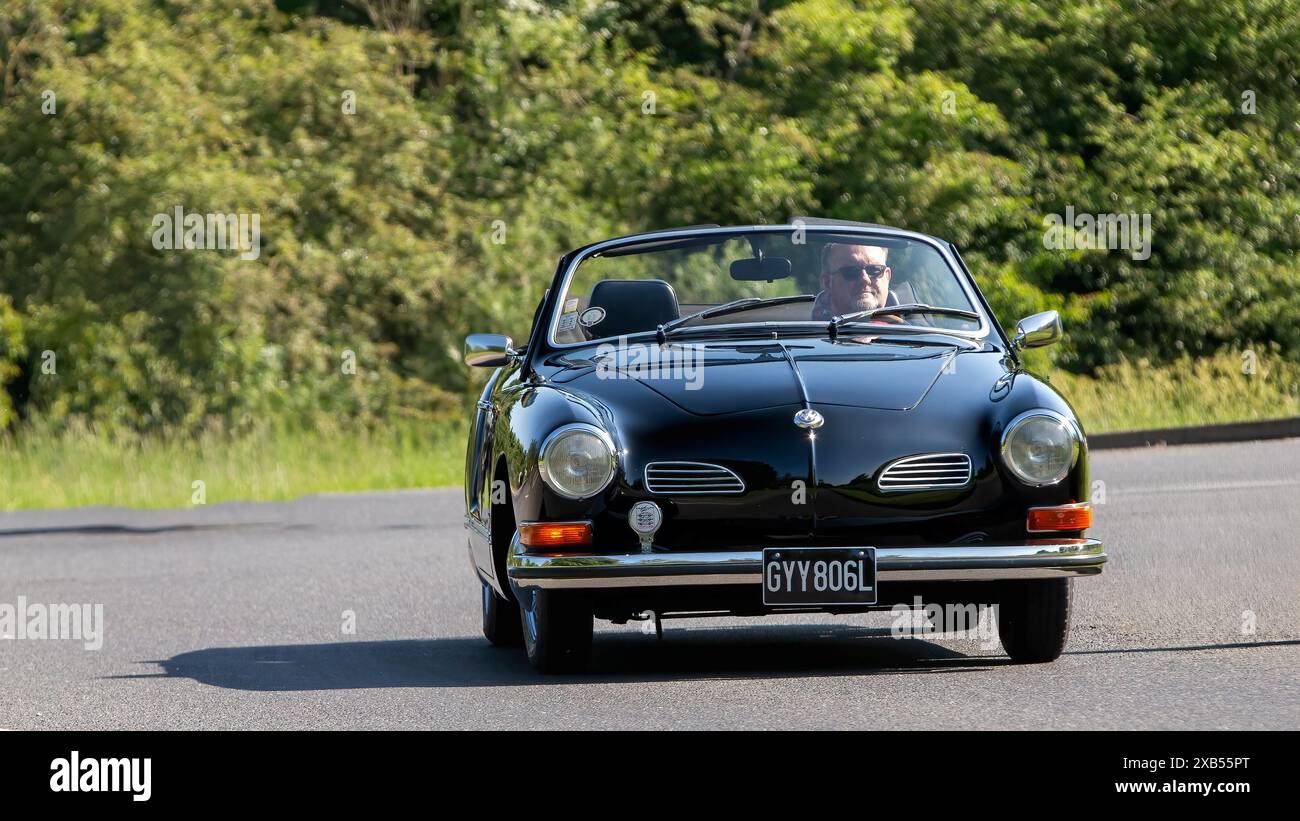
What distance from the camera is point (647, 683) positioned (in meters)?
7.41

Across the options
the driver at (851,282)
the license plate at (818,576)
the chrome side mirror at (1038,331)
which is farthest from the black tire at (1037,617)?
the driver at (851,282)

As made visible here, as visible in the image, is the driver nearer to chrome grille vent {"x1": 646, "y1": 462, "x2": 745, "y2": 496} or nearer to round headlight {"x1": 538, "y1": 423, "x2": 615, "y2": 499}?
chrome grille vent {"x1": 646, "y1": 462, "x2": 745, "y2": 496}

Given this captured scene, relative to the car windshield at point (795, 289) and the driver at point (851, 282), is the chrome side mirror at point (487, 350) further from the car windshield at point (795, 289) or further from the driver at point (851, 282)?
the driver at point (851, 282)

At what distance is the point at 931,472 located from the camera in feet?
23.3

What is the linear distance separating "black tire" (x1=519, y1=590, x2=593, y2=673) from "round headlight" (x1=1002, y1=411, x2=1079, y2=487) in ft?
5.11

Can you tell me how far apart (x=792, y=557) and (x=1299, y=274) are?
22.7 m

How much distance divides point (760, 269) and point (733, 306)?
0.23 meters

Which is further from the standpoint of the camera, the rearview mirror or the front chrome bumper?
the rearview mirror

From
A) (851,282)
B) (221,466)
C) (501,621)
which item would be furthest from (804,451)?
(221,466)

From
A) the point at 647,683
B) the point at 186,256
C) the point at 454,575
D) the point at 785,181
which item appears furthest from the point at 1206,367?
the point at 647,683

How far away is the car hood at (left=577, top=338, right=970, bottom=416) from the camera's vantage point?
7.25m

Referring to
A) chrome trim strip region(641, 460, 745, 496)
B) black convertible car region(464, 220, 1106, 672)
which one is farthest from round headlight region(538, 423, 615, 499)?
chrome trim strip region(641, 460, 745, 496)

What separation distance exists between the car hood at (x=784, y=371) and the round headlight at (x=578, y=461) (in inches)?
12.9

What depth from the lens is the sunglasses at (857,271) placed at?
338 inches
